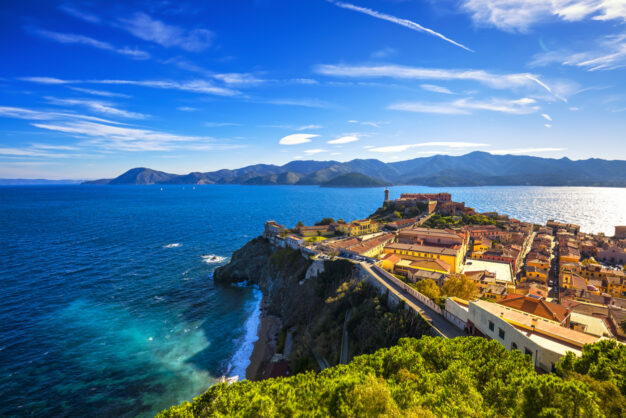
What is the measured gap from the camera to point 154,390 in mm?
30391

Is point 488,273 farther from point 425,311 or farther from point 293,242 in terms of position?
point 293,242

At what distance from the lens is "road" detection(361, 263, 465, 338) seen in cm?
2439

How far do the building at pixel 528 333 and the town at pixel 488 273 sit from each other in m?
0.07

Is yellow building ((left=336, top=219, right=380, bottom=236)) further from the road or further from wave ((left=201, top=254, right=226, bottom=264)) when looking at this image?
wave ((left=201, top=254, right=226, bottom=264))

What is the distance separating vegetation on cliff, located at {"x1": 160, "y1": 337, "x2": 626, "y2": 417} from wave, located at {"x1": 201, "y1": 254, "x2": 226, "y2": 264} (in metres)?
58.9

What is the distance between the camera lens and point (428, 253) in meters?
50.4

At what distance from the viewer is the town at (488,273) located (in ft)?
73.3

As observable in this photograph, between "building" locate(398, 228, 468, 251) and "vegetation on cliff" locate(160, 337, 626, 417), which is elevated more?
"vegetation on cliff" locate(160, 337, 626, 417)

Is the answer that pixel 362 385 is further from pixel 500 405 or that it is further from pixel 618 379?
pixel 618 379

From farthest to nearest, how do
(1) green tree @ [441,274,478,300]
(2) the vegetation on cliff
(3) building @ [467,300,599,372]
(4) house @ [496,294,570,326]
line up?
1. (1) green tree @ [441,274,478,300]
2. (4) house @ [496,294,570,326]
3. (3) building @ [467,300,599,372]
4. (2) the vegetation on cliff

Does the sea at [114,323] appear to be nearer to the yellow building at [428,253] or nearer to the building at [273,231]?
the building at [273,231]

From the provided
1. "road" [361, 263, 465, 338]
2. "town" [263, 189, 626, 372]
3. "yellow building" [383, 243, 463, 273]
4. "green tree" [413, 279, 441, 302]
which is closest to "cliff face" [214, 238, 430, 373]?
"road" [361, 263, 465, 338]

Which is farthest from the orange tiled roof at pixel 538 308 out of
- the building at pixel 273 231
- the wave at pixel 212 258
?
the wave at pixel 212 258

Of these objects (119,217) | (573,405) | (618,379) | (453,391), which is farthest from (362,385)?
(119,217)
